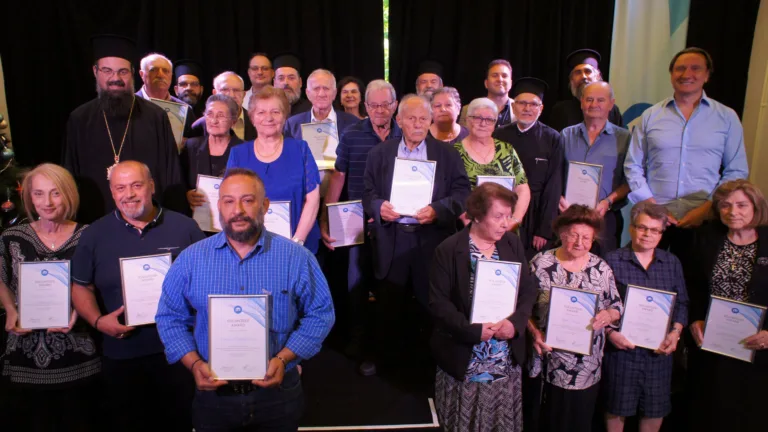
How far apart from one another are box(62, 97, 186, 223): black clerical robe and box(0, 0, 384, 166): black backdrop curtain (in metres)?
2.27

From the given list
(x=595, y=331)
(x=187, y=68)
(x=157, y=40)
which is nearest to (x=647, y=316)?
(x=595, y=331)

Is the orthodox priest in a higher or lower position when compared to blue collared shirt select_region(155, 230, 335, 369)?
higher

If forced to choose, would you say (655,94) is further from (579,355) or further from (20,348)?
(20,348)

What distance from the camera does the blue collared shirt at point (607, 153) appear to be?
139 inches

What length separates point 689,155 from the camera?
10.6ft

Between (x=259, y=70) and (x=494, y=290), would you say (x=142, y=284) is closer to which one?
(x=494, y=290)

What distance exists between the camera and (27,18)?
493 centimetres

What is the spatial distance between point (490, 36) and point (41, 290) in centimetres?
472

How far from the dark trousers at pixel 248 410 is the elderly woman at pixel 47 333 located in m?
0.88

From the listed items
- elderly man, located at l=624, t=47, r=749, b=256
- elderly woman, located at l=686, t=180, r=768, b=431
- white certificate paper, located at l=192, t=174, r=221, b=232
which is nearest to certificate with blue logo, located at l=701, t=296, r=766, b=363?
elderly woman, located at l=686, t=180, r=768, b=431

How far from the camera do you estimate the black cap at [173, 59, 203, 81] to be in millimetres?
4750

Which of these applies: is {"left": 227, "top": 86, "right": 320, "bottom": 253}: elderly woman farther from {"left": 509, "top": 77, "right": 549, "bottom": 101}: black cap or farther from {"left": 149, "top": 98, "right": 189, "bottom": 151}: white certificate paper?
{"left": 509, "top": 77, "right": 549, "bottom": 101}: black cap

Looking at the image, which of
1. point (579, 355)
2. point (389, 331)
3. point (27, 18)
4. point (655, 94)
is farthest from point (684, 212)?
point (27, 18)

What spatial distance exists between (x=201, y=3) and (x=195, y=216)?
3100mm
